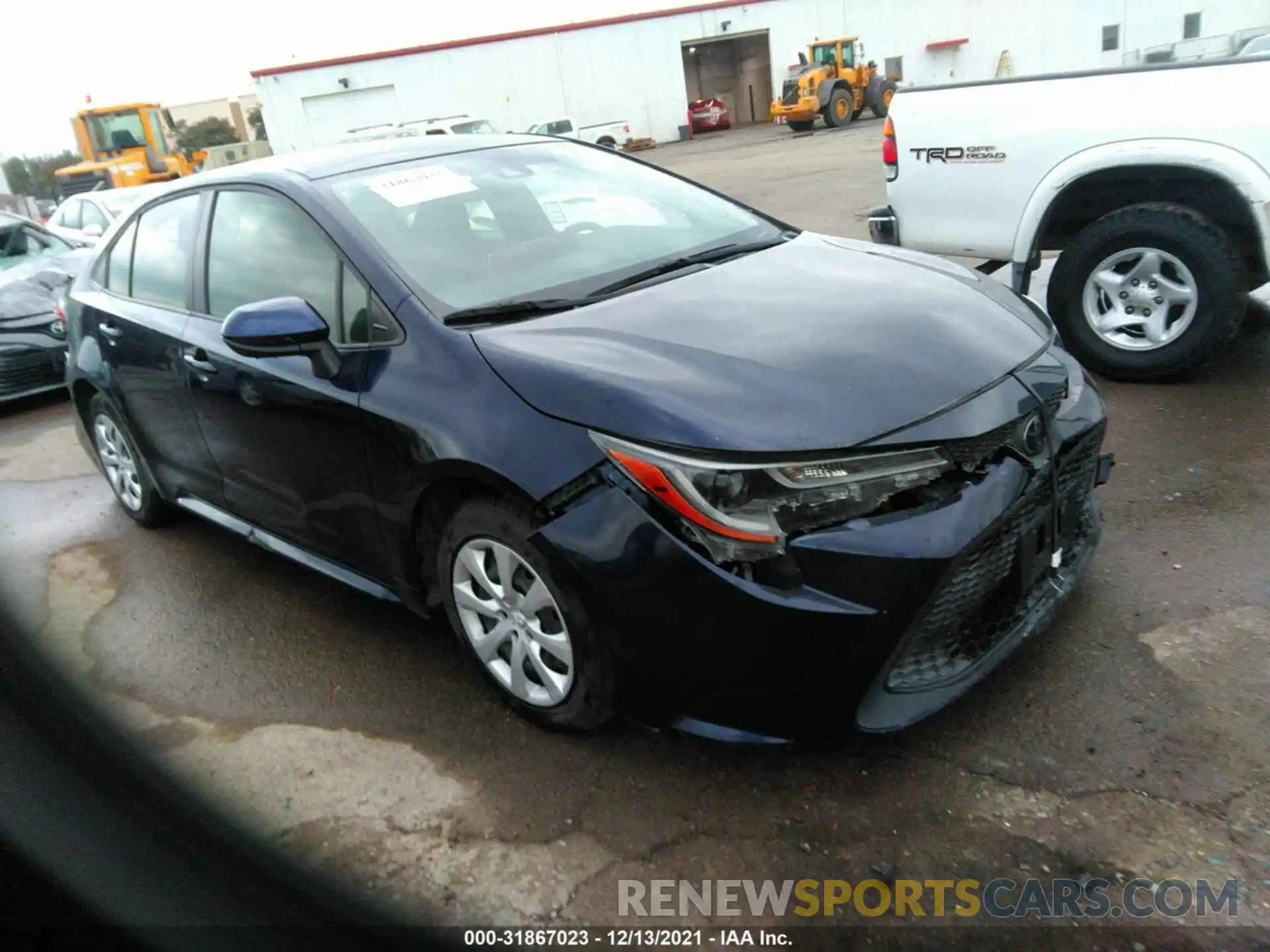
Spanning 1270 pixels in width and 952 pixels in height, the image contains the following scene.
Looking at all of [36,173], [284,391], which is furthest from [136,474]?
[36,173]

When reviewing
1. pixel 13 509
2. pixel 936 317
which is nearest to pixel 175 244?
pixel 13 509

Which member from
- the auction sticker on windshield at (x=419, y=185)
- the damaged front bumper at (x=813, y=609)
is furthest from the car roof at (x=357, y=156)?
the damaged front bumper at (x=813, y=609)

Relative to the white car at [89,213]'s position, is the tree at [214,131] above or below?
above

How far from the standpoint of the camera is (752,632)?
219 centimetres

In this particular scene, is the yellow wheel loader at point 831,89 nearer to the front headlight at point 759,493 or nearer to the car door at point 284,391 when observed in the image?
the car door at point 284,391

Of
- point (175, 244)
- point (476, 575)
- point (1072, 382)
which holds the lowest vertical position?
point (476, 575)

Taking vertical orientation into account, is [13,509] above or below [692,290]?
below

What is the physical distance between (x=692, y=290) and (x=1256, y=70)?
3.11 meters

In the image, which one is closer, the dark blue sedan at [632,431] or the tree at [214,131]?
the dark blue sedan at [632,431]

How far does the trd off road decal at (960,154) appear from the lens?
4.97 m

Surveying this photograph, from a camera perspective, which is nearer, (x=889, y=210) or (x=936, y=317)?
(x=936, y=317)

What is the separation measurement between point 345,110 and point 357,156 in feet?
128

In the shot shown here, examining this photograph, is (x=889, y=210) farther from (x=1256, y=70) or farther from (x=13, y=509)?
(x=13, y=509)

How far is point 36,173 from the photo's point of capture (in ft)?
51.9
